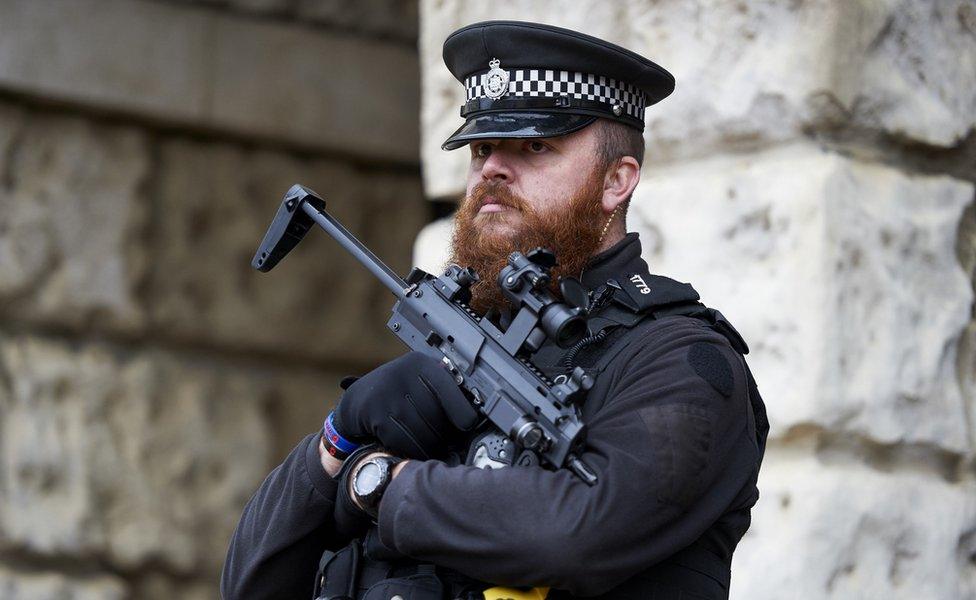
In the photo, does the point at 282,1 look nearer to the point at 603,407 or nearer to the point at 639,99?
the point at 639,99

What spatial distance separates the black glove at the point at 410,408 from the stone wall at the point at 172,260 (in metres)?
2.04

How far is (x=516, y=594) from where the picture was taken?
7.03 feet

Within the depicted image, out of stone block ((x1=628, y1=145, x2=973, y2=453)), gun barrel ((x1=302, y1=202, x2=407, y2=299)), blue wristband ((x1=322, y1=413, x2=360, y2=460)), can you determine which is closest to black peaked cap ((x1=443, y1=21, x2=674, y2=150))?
gun barrel ((x1=302, y1=202, x2=407, y2=299))

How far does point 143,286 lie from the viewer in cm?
433

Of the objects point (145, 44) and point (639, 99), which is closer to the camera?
point (639, 99)

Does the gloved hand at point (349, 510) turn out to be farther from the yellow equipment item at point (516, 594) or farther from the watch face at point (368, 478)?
the yellow equipment item at point (516, 594)

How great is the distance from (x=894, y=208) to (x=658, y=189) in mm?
494

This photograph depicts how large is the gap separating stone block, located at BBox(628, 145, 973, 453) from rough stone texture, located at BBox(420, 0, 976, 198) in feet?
0.29

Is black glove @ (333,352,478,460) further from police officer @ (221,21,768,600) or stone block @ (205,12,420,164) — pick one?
stone block @ (205,12,420,164)

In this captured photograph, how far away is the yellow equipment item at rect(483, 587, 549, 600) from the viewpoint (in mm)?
2137

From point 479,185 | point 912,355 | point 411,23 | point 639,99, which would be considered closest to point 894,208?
point 912,355

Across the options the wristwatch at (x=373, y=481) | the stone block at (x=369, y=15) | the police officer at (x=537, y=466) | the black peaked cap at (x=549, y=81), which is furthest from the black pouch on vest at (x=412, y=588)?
the stone block at (x=369, y=15)

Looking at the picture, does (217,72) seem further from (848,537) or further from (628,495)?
(628,495)

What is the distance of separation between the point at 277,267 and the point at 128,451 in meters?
0.72
